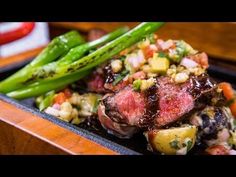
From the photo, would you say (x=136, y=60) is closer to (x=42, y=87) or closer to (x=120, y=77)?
(x=120, y=77)

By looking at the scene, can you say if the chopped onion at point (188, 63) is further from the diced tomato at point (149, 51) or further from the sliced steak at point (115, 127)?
the sliced steak at point (115, 127)

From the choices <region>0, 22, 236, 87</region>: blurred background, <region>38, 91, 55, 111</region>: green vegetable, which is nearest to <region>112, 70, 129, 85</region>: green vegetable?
<region>38, 91, 55, 111</region>: green vegetable

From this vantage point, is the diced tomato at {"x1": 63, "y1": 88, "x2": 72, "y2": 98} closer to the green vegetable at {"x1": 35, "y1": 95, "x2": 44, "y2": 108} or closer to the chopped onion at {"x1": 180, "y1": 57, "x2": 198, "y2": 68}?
the green vegetable at {"x1": 35, "y1": 95, "x2": 44, "y2": 108}

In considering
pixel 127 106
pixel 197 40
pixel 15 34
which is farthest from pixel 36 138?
pixel 197 40

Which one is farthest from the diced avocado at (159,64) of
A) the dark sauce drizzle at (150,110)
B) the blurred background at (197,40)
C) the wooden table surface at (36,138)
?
the blurred background at (197,40)
